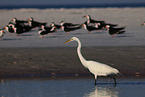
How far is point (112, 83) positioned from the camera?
1275 centimetres

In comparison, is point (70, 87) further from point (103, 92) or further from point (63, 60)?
→ point (63, 60)

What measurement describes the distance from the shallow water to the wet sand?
3.43 feet

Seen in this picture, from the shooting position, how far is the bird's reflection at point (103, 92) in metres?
11.0

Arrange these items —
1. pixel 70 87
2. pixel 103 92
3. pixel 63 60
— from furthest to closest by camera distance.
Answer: pixel 63 60 → pixel 70 87 → pixel 103 92

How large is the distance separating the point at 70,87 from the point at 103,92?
42.2 inches

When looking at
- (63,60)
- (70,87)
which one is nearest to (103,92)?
(70,87)

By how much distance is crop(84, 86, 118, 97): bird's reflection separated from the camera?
36.2ft

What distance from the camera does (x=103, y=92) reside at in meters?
11.5

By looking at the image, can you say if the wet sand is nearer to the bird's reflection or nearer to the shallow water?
A: the shallow water

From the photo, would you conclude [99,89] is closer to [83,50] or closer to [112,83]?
[112,83]

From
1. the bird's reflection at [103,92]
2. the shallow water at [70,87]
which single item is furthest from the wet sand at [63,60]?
the bird's reflection at [103,92]

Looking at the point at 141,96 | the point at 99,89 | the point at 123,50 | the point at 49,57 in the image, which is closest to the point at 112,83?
the point at 99,89

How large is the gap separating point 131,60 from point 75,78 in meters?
3.70

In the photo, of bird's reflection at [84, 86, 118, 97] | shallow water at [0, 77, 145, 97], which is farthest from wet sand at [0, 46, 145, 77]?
bird's reflection at [84, 86, 118, 97]
